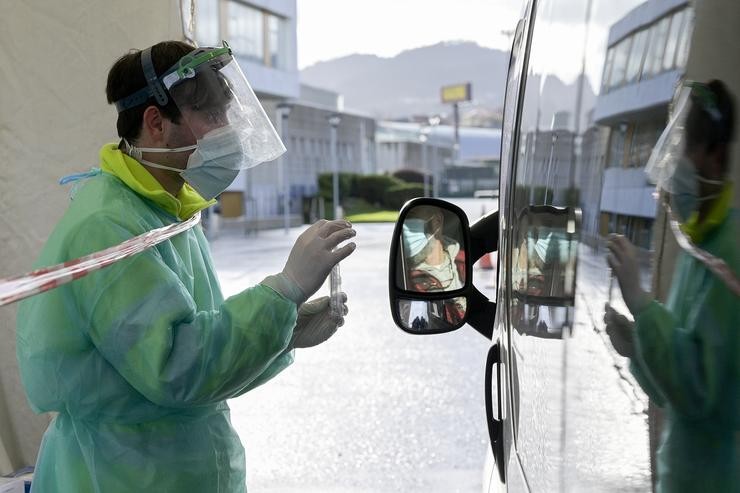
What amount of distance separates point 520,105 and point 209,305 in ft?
2.86

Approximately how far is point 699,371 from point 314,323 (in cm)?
147

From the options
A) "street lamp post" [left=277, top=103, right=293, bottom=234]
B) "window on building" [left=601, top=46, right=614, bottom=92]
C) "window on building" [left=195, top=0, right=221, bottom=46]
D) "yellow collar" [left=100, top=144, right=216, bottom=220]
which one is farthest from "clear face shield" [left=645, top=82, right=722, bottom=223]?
"street lamp post" [left=277, top=103, right=293, bottom=234]

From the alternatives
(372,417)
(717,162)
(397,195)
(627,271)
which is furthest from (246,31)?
(717,162)

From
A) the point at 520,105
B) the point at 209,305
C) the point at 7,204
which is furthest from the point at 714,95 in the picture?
the point at 7,204

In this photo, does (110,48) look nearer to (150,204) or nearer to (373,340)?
(150,204)

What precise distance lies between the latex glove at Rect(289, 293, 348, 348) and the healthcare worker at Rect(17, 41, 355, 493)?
6 centimetres

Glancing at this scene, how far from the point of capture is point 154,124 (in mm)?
1887

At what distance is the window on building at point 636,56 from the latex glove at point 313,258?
2.87 feet

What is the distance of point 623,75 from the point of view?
1.00m

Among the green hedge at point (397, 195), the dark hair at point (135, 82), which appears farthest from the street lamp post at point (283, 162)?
the dark hair at point (135, 82)

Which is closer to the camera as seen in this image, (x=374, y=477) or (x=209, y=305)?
(x=209, y=305)

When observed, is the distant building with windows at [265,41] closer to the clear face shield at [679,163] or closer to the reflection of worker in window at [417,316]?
the reflection of worker in window at [417,316]

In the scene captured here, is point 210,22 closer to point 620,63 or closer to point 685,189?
point 620,63

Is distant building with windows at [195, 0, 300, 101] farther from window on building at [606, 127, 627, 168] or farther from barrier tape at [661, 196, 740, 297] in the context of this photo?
barrier tape at [661, 196, 740, 297]
